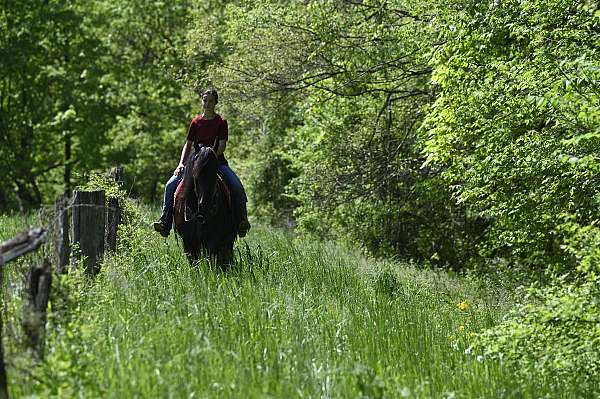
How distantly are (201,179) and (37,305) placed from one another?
5.14 m

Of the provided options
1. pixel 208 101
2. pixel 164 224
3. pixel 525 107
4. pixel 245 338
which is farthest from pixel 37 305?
pixel 525 107

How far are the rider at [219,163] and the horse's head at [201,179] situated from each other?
1.45 ft

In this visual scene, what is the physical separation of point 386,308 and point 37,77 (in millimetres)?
26927

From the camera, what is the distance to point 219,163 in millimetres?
10867

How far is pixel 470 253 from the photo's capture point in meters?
21.6

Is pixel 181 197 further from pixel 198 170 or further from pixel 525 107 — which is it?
pixel 525 107

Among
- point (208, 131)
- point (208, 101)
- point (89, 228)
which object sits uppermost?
point (208, 101)

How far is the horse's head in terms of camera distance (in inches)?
406

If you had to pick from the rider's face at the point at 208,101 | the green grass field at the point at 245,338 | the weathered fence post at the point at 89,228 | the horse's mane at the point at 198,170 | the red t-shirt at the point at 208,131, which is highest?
the rider's face at the point at 208,101

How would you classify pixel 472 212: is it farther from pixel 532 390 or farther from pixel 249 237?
pixel 532 390

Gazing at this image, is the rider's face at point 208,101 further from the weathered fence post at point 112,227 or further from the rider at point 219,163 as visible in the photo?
the weathered fence post at point 112,227

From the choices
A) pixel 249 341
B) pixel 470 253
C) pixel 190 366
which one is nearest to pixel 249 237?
pixel 470 253

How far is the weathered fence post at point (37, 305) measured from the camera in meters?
5.11

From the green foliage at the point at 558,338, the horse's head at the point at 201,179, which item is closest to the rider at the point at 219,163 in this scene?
the horse's head at the point at 201,179
